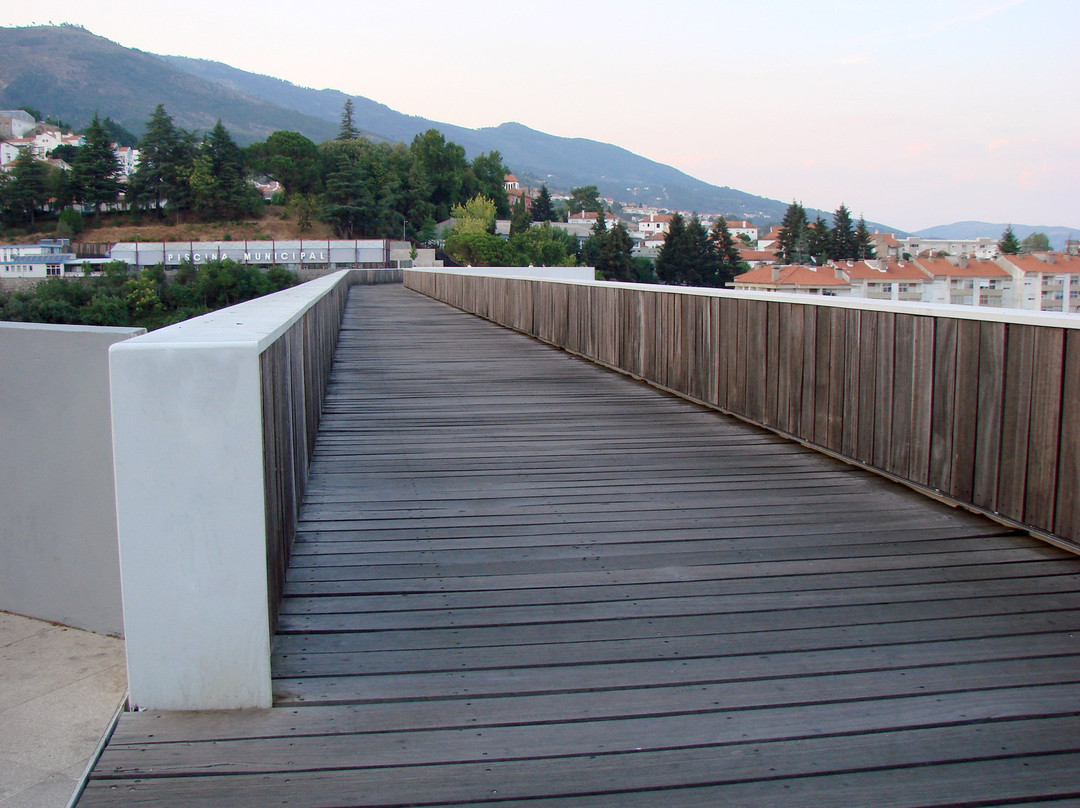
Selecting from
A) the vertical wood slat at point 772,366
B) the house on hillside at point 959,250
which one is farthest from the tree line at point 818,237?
the vertical wood slat at point 772,366

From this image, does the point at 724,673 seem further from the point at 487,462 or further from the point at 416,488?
the point at 487,462

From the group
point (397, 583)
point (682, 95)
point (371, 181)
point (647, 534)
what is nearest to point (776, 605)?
point (647, 534)

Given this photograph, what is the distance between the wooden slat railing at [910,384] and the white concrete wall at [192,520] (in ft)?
9.47

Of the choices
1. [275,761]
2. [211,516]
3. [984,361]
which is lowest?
[275,761]

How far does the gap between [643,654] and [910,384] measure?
235 cm

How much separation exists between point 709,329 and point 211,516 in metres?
4.87

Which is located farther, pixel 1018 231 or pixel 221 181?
pixel 221 181

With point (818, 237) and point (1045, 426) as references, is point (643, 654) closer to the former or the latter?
point (1045, 426)

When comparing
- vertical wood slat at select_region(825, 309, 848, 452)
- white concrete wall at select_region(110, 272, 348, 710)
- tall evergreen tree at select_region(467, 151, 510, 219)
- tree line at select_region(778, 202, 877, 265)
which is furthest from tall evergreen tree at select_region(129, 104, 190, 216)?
white concrete wall at select_region(110, 272, 348, 710)

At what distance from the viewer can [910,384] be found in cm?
434

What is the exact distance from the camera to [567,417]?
6.50 meters

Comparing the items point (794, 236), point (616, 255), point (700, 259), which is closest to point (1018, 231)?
point (700, 259)

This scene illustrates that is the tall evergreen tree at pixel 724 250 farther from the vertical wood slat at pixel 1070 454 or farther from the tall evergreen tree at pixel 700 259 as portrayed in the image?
the vertical wood slat at pixel 1070 454

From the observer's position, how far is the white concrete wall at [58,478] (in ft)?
18.2
